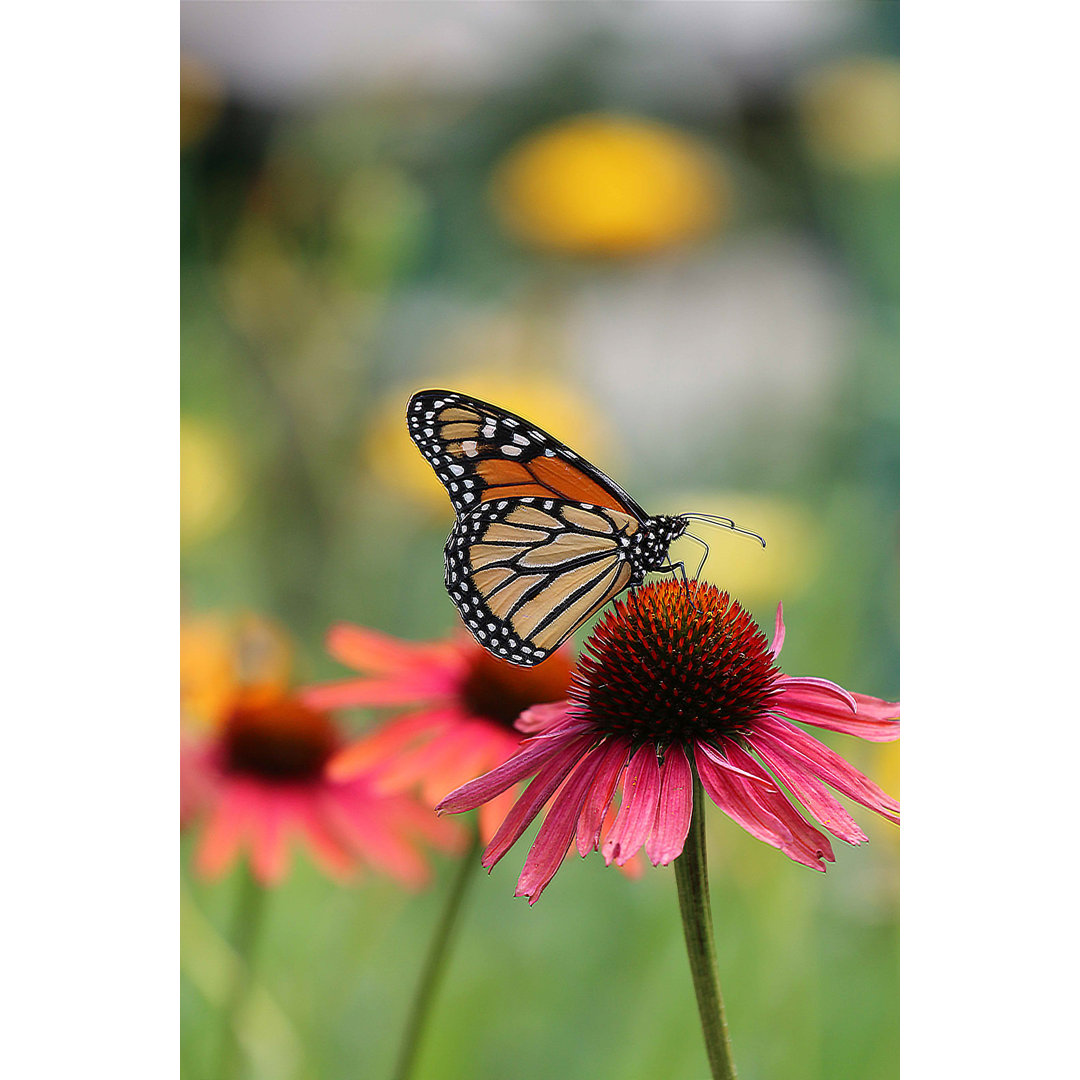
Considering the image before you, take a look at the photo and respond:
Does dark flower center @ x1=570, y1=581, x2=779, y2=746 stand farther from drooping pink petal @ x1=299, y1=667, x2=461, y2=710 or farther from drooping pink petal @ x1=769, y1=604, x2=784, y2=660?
drooping pink petal @ x1=299, y1=667, x2=461, y2=710

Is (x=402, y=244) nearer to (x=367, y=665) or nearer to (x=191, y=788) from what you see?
(x=367, y=665)

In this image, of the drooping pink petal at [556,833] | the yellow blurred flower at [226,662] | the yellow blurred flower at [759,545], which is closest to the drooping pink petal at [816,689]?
the drooping pink petal at [556,833]

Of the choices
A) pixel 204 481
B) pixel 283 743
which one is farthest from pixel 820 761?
pixel 204 481

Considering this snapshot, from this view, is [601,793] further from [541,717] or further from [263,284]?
[263,284]

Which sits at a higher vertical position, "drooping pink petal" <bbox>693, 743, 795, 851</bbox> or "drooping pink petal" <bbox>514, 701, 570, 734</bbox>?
"drooping pink petal" <bbox>514, 701, 570, 734</bbox>

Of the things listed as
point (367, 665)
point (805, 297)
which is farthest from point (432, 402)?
point (805, 297)

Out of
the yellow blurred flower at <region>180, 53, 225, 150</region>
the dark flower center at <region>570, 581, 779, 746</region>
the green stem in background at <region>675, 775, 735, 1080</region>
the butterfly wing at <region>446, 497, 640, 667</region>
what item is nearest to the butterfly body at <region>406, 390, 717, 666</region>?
the butterfly wing at <region>446, 497, 640, 667</region>
